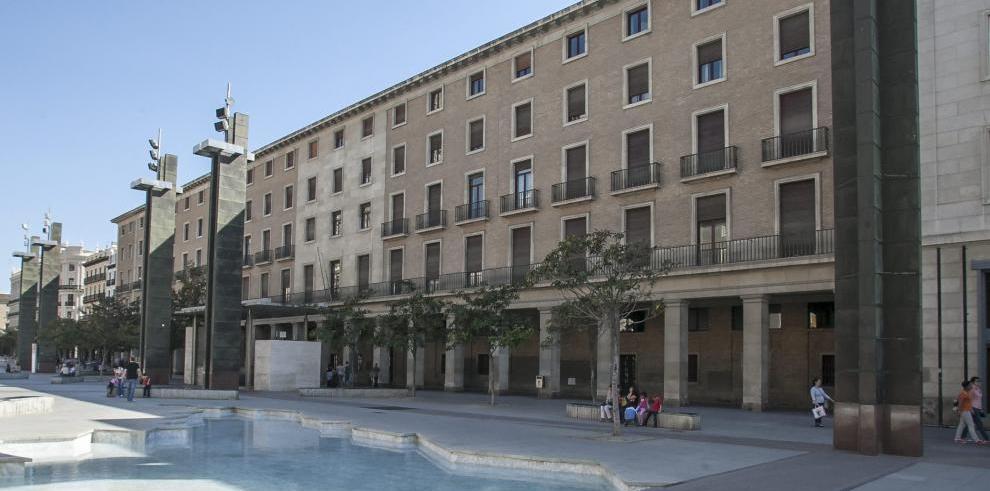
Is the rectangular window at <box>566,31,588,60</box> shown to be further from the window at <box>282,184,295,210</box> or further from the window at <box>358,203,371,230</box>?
the window at <box>282,184,295,210</box>

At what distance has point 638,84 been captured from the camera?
120 ft

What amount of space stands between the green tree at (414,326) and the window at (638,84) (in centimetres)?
1254

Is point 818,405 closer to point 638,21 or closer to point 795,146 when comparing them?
point 795,146

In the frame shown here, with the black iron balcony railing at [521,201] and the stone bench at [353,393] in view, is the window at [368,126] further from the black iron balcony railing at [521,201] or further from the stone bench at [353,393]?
the stone bench at [353,393]

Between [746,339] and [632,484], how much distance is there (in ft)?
62.8

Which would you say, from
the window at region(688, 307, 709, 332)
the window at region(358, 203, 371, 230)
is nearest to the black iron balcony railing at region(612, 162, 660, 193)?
the window at region(688, 307, 709, 332)

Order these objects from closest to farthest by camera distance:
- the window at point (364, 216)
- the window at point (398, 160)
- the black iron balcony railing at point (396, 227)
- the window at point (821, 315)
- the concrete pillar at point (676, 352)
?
the window at point (821, 315) < the concrete pillar at point (676, 352) < the black iron balcony railing at point (396, 227) < the window at point (398, 160) < the window at point (364, 216)

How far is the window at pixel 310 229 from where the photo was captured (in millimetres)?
58219

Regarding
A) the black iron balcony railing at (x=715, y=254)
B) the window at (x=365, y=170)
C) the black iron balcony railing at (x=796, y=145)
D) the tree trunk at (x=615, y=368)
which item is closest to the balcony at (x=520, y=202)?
the black iron balcony railing at (x=715, y=254)

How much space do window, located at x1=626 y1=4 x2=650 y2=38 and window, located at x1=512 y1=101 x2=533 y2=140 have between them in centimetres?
667

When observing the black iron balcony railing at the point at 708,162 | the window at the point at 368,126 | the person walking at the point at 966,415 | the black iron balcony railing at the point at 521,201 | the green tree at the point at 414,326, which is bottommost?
the person walking at the point at 966,415

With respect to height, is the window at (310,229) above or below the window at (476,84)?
below

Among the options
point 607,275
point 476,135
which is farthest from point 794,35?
point 476,135

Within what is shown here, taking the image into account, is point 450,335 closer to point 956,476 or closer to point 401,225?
point 401,225
